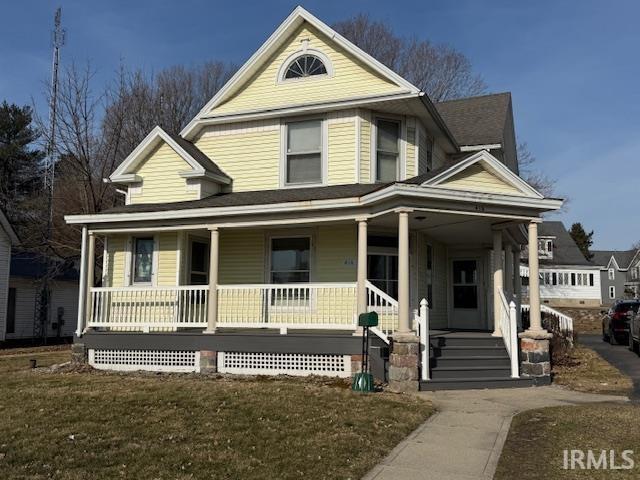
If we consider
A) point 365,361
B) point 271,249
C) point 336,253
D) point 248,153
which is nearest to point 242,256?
point 271,249

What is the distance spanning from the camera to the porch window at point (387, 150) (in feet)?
45.4

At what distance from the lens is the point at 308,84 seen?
14367 mm

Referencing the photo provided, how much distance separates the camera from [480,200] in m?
11.1

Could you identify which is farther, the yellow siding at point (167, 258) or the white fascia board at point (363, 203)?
the yellow siding at point (167, 258)

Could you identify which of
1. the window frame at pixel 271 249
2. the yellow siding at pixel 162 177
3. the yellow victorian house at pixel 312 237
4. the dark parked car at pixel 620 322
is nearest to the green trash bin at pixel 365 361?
the yellow victorian house at pixel 312 237

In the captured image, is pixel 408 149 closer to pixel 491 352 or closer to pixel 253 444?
pixel 491 352

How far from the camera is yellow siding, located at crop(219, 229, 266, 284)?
1416 cm

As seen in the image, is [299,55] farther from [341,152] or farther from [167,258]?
[167,258]

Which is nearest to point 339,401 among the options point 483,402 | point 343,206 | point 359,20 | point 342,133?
point 483,402

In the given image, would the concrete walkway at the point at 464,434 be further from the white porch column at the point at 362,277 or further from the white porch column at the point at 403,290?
the white porch column at the point at 362,277

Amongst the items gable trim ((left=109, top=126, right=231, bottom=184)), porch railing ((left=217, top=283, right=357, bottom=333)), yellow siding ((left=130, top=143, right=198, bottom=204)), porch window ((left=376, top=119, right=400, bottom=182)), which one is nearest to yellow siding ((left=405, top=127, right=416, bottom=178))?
porch window ((left=376, top=119, right=400, bottom=182))

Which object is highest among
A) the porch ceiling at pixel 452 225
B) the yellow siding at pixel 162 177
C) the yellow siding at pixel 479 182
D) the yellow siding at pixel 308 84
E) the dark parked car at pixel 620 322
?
the yellow siding at pixel 308 84

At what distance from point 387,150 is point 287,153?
100.0 inches

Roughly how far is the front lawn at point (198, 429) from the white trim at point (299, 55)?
25.3 feet
